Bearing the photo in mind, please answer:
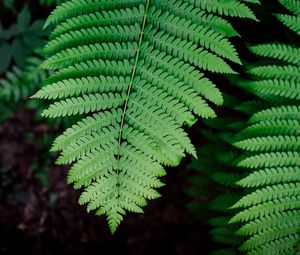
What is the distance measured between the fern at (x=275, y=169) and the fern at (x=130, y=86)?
43 centimetres

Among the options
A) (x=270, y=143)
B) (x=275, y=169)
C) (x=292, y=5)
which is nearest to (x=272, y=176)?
(x=275, y=169)

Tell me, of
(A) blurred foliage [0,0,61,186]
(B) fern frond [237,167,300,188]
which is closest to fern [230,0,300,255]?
(B) fern frond [237,167,300,188]

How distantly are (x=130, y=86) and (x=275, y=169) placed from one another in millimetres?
1032

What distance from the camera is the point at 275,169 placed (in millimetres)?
2125

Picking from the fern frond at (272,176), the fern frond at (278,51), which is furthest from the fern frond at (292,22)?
the fern frond at (272,176)

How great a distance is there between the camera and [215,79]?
10.1 ft

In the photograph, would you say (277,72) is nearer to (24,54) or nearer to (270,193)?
(270,193)

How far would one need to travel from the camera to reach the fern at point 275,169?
83.0 inches

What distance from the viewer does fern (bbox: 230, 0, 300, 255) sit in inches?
83.0

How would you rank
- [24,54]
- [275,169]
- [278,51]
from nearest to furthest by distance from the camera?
1. [275,169]
2. [278,51]
3. [24,54]

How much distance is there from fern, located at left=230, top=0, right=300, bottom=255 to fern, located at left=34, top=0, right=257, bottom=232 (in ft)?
1.41

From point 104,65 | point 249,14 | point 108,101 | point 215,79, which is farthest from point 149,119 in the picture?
point 215,79

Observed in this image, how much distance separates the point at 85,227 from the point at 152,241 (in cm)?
75

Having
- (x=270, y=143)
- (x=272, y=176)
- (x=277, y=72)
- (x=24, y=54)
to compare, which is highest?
(x=24, y=54)
